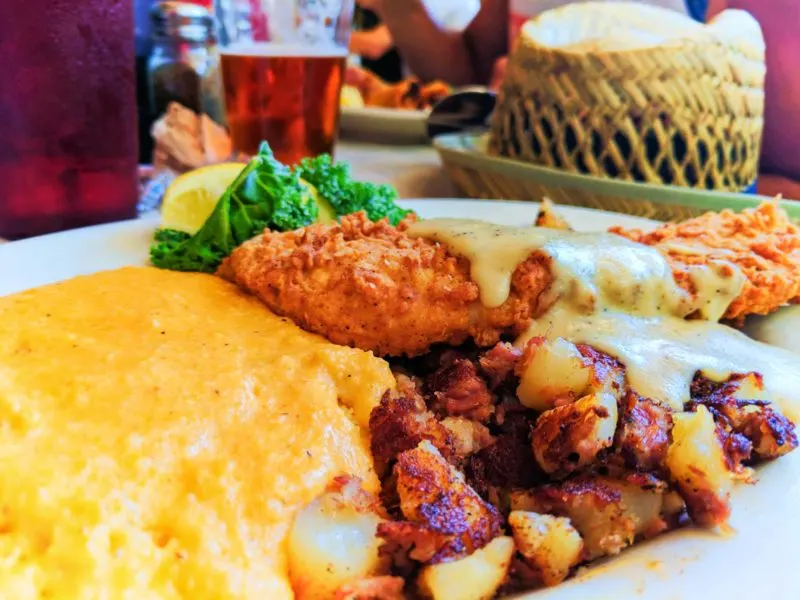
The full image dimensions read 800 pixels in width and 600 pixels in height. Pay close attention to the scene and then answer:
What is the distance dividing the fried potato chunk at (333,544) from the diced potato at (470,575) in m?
0.10

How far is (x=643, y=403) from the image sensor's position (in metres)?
1.41

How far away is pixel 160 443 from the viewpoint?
1.18m

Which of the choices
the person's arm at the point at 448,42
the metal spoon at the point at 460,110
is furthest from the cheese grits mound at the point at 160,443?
the person's arm at the point at 448,42

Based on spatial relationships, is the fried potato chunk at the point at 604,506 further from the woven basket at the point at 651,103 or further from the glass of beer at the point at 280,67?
the glass of beer at the point at 280,67

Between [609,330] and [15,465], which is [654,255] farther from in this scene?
[15,465]

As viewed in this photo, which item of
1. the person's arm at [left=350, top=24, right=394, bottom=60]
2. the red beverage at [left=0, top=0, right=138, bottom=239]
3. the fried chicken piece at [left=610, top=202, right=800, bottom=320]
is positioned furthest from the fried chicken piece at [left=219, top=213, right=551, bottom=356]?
the person's arm at [left=350, top=24, right=394, bottom=60]

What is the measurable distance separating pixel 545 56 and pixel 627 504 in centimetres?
233

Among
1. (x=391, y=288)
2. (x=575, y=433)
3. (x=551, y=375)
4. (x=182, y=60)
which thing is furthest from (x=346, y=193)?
(x=182, y=60)

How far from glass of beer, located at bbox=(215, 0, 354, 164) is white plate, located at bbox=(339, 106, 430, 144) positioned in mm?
1402

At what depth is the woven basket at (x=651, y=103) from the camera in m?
2.86

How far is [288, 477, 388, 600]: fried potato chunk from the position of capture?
1.11 m

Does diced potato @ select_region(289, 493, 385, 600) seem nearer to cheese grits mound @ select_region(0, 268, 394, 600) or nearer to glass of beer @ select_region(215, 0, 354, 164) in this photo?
cheese grits mound @ select_region(0, 268, 394, 600)

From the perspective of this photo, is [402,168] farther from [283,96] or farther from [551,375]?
[551,375]

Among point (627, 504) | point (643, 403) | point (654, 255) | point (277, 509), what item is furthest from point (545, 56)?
point (277, 509)
